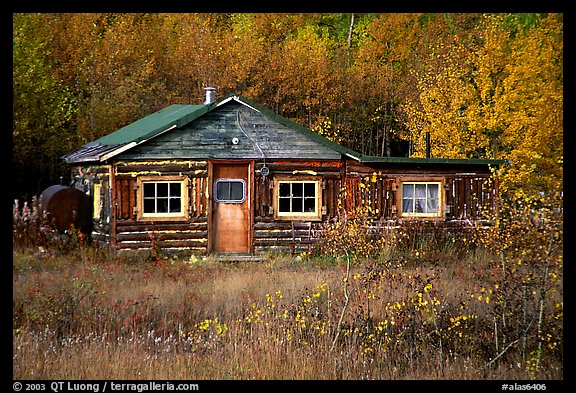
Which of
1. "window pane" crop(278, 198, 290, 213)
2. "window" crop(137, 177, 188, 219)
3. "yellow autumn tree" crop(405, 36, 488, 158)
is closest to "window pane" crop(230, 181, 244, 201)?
"window pane" crop(278, 198, 290, 213)

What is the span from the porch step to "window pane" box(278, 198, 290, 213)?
1.45m

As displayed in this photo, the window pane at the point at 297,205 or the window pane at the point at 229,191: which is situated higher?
the window pane at the point at 229,191

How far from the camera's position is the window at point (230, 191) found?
56.7 ft

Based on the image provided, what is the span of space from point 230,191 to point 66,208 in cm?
427

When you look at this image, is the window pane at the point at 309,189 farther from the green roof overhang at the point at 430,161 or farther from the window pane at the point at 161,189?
the window pane at the point at 161,189

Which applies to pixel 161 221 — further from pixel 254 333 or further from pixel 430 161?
pixel 254 333

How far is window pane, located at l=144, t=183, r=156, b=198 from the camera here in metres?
17.0

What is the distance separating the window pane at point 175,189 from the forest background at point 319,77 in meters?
7.83

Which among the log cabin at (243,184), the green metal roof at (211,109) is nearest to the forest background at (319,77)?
the log cabin at (243,184)

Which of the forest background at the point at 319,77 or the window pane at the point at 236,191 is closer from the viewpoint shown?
the window pane at the point at 236,191

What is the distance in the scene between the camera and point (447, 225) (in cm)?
1783

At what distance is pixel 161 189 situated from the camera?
673 inches

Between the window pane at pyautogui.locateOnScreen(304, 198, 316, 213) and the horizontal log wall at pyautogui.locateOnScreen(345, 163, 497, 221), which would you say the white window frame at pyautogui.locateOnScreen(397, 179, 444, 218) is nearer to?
the horizontal log wall at pyautogui.locateOnScreen(345, 163, 497, 221)
